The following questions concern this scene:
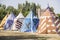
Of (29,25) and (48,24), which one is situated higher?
(48,24)

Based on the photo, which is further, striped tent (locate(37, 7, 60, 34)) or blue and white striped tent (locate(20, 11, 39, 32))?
blue and white striped tent (locate(20, 11, 39, 32))

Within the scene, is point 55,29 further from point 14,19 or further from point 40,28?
point 14,19

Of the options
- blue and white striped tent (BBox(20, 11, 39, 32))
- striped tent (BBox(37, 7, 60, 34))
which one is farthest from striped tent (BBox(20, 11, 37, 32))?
striped tent (BBox(37, 7, 60, 34))

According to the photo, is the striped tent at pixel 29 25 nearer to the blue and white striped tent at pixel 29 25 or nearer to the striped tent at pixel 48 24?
the blue and white striped tent at pixel 29 25

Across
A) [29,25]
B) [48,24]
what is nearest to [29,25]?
[29,25]

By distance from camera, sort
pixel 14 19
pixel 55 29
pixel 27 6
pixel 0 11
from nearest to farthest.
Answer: pixel 55 29
pixel 14 19
pixel 0 11
pixel 27 6

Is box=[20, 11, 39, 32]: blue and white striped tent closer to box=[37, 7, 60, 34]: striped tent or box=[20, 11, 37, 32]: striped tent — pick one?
box=[20, 11, 37, 32]: striped tent

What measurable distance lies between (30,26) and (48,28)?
16.5 ft

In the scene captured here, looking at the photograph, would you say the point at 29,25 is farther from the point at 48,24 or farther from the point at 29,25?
the point at 48,24

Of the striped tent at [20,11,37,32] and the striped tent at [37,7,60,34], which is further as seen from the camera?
the striped tent at [20,11,37,32]

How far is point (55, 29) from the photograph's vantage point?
842 inches

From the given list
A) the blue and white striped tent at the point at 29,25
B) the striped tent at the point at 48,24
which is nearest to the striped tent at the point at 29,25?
the blue and white striped tent at the point at 29,25

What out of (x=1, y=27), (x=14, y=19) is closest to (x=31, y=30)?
(x=14, y=19)

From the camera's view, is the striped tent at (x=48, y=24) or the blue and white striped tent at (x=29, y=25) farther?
the blue and white striped tent at (x=29, y=25)
